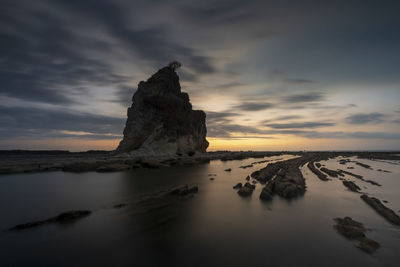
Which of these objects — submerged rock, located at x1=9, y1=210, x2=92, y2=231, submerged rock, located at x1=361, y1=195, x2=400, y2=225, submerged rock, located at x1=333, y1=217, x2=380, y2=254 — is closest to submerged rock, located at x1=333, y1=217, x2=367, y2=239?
submerged rock, located at x1=333, y1=217, x2=380, y2=254

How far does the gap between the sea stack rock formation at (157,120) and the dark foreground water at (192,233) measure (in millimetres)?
45247

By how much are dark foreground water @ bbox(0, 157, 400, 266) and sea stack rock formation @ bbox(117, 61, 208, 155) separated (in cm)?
4525

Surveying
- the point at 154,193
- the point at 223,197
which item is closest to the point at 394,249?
the point at 223,197

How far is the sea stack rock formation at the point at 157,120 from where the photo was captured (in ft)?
204

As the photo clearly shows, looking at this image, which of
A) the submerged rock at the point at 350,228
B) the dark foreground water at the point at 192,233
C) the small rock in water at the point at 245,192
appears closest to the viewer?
the dark foreground water at the point at 192,233

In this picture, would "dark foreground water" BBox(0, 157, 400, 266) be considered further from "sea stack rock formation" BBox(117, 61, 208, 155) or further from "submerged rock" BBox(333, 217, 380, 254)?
"sea stack rock formation" BBox(117, 61, 208, 155)

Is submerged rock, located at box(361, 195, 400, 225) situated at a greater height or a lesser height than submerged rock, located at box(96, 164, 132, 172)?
lesser

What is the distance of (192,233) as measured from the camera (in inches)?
400

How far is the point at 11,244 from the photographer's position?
862 centimetres

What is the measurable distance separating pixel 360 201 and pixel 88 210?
20.3 m

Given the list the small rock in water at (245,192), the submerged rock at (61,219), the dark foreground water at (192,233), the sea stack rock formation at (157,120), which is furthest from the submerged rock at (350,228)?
the sea stack rock formation at (157,120)

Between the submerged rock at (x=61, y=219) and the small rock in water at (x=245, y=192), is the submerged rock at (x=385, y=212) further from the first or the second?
the submerged rock at (x=61, y=219)

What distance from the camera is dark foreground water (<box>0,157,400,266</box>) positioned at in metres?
7.73

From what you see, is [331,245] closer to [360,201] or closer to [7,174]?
[360,201]
